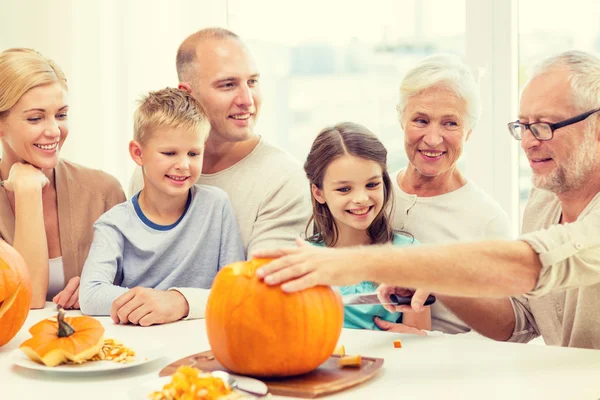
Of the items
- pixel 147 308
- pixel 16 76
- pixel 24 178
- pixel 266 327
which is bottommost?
pixel 147 308

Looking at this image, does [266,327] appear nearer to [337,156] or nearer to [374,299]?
[374,299]

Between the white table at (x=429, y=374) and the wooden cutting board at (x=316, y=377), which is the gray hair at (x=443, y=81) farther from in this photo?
the wooden cutting board at (x=316, y=377)

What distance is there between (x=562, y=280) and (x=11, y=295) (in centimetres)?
106

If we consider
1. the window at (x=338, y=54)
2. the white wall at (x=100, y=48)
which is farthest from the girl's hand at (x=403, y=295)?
the white wall at (x=100, y=48)

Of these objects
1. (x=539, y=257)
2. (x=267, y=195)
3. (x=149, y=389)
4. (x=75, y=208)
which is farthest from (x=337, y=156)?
(x=149, y=389)

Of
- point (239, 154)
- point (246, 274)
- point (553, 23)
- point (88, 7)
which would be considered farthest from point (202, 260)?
point (88, 7)

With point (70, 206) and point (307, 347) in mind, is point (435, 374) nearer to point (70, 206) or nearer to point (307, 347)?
point (307, 347)

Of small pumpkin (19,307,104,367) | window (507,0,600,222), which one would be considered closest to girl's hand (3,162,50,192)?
small pumpkin (19,307,104,367)

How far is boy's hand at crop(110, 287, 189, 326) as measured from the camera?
188 centimetres

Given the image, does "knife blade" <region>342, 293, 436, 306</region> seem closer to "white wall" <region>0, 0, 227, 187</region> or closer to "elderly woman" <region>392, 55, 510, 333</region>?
"elderly woman" <region>392, 55, 510, 333</region>

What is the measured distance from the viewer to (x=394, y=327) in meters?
2.05

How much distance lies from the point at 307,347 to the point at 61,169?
4.69 feet

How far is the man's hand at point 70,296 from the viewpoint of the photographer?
2174 mm

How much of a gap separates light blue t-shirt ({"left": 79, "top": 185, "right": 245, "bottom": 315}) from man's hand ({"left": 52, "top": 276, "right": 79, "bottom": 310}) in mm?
108
